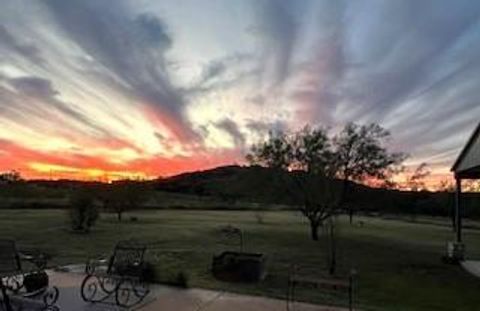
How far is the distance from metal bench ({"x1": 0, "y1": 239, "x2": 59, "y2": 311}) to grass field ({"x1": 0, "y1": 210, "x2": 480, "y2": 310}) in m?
2.17

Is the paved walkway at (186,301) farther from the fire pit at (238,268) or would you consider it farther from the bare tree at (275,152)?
the bare tree at (275,152)

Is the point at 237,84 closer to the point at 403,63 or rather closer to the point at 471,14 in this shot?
the point at 403,63

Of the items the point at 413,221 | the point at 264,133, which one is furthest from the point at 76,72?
the point at 413,221

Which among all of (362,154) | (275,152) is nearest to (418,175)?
(362,154)

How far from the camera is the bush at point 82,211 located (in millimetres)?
26625

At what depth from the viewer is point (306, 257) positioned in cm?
2033

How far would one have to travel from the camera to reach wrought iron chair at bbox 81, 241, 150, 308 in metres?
7.59

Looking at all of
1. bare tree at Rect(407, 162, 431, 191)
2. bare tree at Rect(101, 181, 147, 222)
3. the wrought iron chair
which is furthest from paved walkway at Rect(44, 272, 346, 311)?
bare tree at Rect(101, 181, 147, 222)

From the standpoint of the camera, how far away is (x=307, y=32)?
41.4ft

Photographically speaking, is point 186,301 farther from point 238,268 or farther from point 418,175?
point 418,175

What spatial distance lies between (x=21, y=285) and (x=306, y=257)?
13.7 meters

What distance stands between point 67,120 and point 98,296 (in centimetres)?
1016

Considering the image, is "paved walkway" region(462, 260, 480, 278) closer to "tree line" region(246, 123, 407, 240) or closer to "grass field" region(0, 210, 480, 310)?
"grass field" region(0, 210, 480, 310)

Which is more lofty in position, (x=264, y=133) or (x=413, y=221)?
(x=264, y=133)
